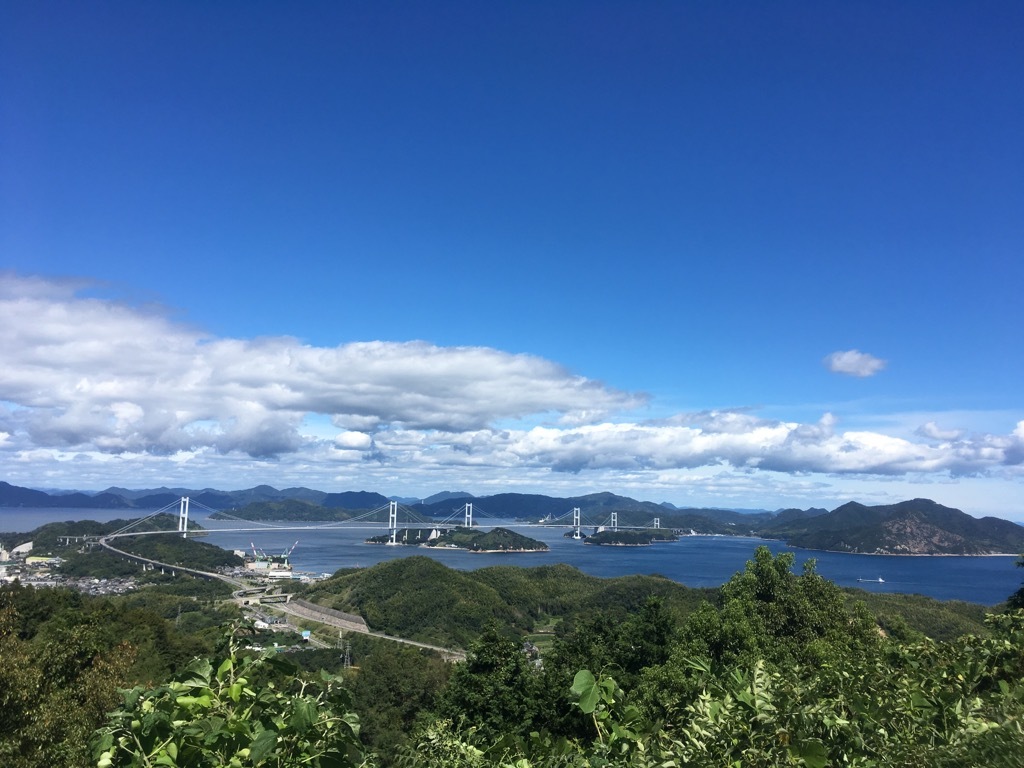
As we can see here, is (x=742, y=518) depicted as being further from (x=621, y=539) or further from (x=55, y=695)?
(x=55, y=695)

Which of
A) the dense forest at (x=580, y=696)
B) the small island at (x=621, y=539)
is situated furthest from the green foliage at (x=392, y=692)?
the small island at (x=621, y=539)

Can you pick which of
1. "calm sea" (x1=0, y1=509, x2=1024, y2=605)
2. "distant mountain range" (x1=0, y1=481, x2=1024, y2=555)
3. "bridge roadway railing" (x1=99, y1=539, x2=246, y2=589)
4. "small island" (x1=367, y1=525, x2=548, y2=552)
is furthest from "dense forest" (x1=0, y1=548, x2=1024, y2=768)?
"small island" (x1=367, y1=525, x2=548, y2=552)

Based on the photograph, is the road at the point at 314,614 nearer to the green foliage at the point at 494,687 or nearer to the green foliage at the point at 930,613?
the green foliage at the point at 494,687

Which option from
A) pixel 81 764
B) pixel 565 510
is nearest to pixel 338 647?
pixel 81 764

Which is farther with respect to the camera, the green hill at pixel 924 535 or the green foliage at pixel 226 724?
the green hill at pixel 924 535

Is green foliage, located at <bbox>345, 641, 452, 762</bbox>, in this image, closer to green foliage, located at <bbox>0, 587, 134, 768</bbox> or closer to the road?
the road

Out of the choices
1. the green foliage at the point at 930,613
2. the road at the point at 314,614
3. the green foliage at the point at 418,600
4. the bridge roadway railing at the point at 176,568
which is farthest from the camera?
the bridge roadway railing at the point at 176,568
